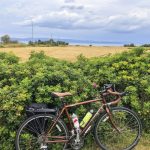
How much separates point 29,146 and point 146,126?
2262 mm

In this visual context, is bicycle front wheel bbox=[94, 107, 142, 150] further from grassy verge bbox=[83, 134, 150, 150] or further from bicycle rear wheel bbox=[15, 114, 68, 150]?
bicycle rear wheel bbox=[15, 114, 68, 150]

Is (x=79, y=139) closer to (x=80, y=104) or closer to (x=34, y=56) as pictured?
(x=80, y=104)

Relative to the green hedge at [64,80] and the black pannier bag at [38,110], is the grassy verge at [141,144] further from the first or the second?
the black pannier bag at [38,110]

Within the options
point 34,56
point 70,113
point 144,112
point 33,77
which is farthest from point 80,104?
point 34,56

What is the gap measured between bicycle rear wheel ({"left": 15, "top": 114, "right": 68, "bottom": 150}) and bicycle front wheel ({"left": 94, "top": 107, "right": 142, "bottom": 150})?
2.07 ft

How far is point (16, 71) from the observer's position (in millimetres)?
6059

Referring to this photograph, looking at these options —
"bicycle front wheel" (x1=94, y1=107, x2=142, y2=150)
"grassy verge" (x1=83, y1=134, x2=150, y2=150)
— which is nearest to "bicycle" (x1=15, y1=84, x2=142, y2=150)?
"bicycle front wheel" (x1=94, y1=107, x2=142, y2=150)

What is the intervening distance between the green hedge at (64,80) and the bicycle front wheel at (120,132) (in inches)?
18.9

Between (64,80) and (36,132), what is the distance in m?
0.97

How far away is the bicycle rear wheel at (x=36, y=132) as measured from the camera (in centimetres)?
530

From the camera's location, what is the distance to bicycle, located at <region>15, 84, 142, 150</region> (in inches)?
211

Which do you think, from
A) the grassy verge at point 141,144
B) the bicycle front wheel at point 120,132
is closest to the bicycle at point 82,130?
the bicycle front wheel at point 120,132

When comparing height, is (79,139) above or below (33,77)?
below

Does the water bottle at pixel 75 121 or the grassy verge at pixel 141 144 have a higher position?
the water bottle at pixel 75 121
